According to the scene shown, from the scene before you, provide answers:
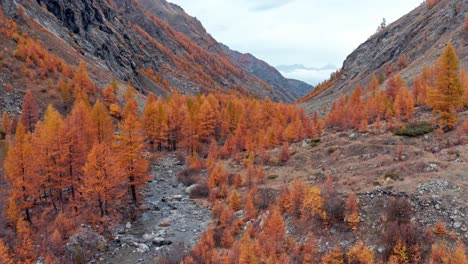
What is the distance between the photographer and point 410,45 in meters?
115

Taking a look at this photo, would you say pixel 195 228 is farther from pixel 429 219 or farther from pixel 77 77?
pixel 77 77

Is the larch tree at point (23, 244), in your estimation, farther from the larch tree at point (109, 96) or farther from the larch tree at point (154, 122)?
the larch tree at point (109, 96)

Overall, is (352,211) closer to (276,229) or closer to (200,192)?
(276,229)

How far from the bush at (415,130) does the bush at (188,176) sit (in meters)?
28.4

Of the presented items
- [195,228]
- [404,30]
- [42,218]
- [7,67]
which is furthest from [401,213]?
[404,30]

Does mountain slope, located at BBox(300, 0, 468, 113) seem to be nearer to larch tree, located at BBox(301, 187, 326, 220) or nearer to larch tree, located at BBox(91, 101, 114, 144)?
larch tree, located at BBox(301, 187, 326, 220)

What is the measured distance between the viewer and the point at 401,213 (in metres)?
24.5

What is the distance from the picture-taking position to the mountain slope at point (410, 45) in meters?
92.9

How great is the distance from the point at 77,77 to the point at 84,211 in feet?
176

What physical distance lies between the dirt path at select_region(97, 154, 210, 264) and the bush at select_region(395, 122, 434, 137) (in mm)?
25927

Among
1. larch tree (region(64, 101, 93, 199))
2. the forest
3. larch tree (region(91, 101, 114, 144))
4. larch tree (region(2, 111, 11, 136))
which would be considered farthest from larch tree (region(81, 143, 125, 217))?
larch tree (region(2, 111, 11, 136))

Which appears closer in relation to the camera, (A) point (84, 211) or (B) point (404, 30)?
(A) point (84, 211)

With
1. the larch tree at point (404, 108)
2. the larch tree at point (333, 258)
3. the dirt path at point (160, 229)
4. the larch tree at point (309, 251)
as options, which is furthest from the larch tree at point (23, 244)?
the larch tree at point (404, 108)

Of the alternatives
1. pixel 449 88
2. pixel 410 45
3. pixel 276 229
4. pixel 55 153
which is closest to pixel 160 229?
pixel 55 153
